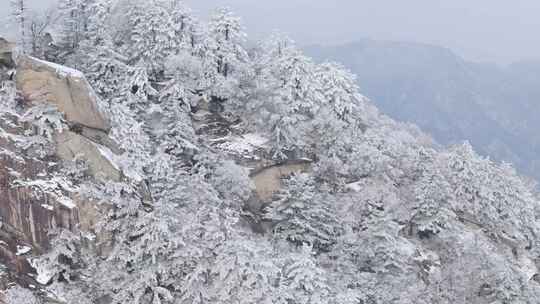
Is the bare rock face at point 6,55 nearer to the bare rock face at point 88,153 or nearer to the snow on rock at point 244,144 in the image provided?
the bare rock face at point 88,153

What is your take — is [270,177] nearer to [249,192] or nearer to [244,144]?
[249,192]

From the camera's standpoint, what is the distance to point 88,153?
93.1 ft

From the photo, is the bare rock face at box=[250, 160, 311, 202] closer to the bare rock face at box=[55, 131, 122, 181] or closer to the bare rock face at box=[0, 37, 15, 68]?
the bare rock face at box=[55, 131, 122, 181]

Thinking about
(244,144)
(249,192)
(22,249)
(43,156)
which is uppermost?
(43,156)

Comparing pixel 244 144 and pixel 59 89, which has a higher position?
pixel 59 89

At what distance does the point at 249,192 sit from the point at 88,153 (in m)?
18.4

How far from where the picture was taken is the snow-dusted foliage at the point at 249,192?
26.9 metres

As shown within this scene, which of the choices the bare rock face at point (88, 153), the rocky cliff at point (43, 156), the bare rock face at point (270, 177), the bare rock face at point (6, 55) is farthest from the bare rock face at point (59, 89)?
the bare rock face at point (270, 177)

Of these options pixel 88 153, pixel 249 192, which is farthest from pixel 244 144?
pixel 88 153

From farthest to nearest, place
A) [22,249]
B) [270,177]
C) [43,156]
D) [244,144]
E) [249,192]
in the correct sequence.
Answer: [244,144] → [270,177] → [249,192] → [43,156] → [22,249]

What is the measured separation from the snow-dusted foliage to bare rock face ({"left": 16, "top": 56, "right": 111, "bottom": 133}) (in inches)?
39.1

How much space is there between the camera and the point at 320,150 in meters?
53.2

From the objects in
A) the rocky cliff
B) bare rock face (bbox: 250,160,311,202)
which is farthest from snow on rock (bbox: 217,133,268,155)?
the rocky cliff

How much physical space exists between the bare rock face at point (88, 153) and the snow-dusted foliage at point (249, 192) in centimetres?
64
